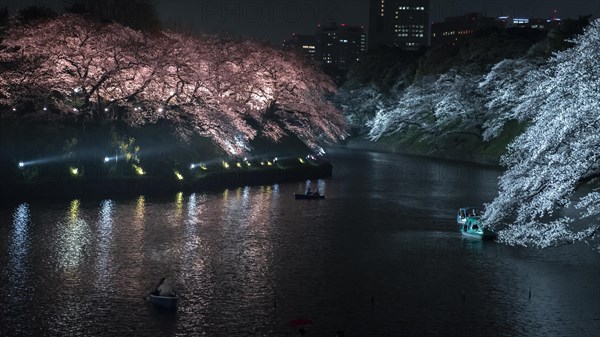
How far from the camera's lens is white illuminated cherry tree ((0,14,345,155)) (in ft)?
168

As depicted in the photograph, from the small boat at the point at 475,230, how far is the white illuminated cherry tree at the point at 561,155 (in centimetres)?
1363

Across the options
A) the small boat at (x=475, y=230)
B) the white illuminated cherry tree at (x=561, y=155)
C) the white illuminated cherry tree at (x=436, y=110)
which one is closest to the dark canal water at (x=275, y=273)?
the small boat at (x=475, y=230)

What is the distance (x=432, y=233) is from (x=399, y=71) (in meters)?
92.4

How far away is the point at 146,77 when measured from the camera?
5516 cm

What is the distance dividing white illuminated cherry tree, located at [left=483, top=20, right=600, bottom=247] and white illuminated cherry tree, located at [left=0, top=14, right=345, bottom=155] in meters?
38.3

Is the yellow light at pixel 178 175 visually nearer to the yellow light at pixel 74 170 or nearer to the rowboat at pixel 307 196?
the yellow light at pixel 74 170

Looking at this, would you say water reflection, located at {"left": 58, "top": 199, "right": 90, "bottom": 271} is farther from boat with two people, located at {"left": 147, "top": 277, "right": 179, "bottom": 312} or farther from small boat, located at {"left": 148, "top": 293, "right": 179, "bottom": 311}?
small boat, located at {"left": 148, "top": 293, "right": 179, "bottom": 311}

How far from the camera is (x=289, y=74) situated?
7444 cm

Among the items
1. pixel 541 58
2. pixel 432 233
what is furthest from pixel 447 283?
pixel 541 58

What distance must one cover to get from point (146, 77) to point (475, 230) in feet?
101

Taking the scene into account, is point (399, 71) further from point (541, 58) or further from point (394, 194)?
point (394, 194)

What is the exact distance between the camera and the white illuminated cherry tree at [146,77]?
51156 millimetres

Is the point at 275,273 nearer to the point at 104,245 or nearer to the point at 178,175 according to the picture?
the point at 104,245

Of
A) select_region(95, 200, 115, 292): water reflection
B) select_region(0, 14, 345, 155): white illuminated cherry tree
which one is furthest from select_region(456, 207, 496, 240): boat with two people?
select_region(0, 14, 345, 155): white illuminated cherry tree
